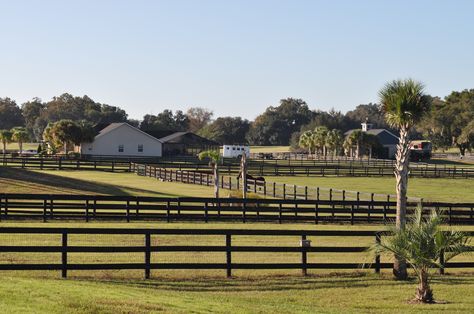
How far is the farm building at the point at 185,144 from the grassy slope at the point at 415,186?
50.4m

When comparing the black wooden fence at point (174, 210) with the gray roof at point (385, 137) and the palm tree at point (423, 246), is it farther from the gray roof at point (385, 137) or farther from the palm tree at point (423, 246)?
the gray roof at point (385, 137)

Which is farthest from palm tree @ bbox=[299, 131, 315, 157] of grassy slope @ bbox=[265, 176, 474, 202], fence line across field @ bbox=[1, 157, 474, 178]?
grassy slope @ bbox=[265, 176, 474, 202]

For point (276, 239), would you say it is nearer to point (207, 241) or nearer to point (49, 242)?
point (207, 241)

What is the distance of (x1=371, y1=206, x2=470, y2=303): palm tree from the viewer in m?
15.5

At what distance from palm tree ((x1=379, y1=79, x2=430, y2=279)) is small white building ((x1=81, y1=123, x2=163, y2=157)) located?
95.3 meters

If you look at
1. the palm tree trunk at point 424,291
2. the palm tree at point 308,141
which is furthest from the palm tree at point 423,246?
the palm tree at point 308,141

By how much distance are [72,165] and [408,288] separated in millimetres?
66010

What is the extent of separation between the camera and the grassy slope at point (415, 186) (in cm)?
5581

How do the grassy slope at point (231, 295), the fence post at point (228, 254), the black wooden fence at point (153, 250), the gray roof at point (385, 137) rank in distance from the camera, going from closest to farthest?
the grassy slope at point (231, 295)
the black wooden fence at point (153, 250)
the fence post at point (228, 254)
the gray roof at point (385, 137)

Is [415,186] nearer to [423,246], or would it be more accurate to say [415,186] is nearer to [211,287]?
[423,246]

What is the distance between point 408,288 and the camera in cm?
1683

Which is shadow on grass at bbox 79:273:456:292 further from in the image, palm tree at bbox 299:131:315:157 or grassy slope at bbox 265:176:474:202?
palm tree at bbox 299:131:315:157

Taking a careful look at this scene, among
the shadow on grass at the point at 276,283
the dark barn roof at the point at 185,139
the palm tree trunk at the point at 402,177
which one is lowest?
the shadow on grass at the point at 276,283

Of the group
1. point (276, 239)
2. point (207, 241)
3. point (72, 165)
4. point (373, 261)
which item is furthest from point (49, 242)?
point (72, 165)
